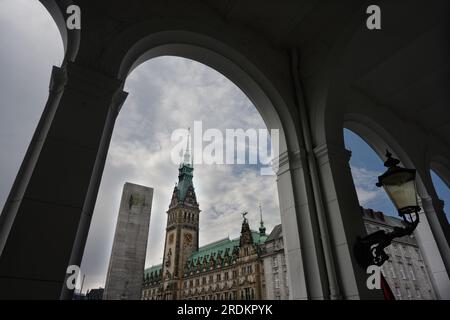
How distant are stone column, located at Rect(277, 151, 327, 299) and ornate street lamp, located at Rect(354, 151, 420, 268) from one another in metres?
0.50

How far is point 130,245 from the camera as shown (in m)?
6.34

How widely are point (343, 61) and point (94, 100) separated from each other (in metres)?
3.58

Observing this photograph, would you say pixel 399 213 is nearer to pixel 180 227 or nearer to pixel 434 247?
pixel 434 247

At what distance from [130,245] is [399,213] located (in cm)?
565

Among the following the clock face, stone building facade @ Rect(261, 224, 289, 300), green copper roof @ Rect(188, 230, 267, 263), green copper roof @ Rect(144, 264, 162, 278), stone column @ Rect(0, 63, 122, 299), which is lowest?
stone column @ Rect(0, 63, 122, 299)

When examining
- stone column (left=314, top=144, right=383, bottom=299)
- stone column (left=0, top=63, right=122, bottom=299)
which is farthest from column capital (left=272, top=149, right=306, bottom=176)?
stone column (left=0, top=63, right=122, bottom=299)

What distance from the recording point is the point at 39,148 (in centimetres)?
215

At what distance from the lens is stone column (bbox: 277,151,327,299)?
3.13 meters

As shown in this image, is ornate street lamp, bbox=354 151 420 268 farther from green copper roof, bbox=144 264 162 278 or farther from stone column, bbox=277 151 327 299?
green copper roof, bbox=144 264 162 278

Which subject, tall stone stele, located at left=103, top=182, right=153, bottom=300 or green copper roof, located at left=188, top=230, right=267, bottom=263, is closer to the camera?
tall stone stele, located at left=103, top=182, right=153, bottom=300

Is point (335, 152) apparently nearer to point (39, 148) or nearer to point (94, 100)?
point (94, 100)

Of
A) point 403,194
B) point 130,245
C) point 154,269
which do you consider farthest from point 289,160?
point 154,269
